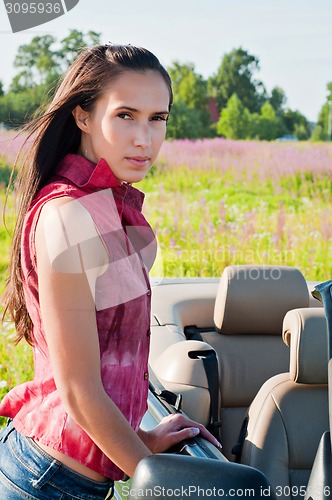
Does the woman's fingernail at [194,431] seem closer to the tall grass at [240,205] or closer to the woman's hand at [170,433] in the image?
the woman's hand at [170,433]

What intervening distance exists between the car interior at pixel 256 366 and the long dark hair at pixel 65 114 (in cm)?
84

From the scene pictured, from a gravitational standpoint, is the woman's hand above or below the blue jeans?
below

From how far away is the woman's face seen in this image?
157 cm

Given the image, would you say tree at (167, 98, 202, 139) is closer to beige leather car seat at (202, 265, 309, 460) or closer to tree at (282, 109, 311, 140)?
tree at (282, 109, 311, 140)

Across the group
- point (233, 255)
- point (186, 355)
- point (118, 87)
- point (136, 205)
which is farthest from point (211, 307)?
point (233, 255)

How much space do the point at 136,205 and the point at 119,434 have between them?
1.73 feet

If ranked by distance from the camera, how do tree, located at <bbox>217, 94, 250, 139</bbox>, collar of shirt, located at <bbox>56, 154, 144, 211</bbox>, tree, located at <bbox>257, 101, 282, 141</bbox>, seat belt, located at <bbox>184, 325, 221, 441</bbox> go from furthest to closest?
tree, located at <bbox>257, 101, 282, 141</bbox>, tree, located at <bbox>217, 94, 250, 139</bbox>, seat belt, located at <bbox>184, 325, 221, 441</bbox>, collar of shirt, located at <bbox>56, 154, 144, 211</bbox>

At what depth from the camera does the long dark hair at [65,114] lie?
5.27 feet

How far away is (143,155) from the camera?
5.18ft

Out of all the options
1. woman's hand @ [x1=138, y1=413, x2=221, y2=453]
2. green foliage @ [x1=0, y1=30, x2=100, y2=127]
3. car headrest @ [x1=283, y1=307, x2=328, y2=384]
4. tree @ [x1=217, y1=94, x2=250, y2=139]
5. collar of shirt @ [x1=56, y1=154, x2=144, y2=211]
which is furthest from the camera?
tree @ [x1=217, y1=94, x2=250, y2=139]

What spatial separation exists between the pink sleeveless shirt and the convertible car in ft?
0.65

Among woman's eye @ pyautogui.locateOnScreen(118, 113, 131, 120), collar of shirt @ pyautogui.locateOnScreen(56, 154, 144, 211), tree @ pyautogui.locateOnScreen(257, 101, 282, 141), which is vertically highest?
woman's eye @ pyautogui.locateOnScreen(118, 113, 131, 120)

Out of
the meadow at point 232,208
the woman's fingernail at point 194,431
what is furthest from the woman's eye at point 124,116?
the meadow at point 232,208

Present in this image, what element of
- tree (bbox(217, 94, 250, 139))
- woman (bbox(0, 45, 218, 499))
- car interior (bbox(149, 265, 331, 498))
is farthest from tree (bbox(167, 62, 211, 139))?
woman (bbox(0, 45, 218, 499))
